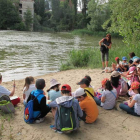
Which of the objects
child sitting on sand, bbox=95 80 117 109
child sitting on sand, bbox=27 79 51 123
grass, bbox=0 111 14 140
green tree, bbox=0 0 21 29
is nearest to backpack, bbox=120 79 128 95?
child sitting on sand, bbox=95 80 117 109

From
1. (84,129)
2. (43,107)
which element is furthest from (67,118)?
(43,107)

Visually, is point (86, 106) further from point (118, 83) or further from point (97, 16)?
point (97, 16)

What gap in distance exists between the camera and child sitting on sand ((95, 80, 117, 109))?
4180 millimetres

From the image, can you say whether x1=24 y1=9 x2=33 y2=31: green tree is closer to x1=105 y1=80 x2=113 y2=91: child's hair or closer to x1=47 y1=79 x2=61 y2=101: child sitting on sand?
x1=47 y1=79 x2=61 y2=101: child sitting on sand

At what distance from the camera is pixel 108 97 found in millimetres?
4215

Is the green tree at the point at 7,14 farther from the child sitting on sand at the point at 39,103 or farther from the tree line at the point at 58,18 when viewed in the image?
the child sitting on sand at the point at 39,103

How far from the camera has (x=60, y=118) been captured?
316 cm

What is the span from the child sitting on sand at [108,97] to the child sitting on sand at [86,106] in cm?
66

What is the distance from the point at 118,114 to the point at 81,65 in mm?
6660

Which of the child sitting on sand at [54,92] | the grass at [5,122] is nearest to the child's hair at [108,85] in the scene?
the child sitting on sand at [54,92]

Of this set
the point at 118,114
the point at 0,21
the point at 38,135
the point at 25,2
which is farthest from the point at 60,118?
the point at 25,2

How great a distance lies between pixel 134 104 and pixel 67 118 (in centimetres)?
175

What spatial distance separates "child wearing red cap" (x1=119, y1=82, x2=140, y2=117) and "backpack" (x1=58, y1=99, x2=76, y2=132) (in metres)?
1.50

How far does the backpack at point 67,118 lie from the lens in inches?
123
